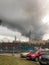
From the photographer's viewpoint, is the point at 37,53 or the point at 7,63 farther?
the point at 37,53

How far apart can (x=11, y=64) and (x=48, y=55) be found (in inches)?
170

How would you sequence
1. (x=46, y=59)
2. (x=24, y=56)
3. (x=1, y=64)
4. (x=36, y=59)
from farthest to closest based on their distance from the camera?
(x=24, y=56)
(x=36, y=59)
(x=46, y=59)
(x=1, y=64)

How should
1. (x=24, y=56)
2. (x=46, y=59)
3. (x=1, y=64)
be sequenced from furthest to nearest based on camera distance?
(x=24, y=56), (x=46, y=59), (x=1, y=64)

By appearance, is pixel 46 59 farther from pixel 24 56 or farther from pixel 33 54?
pixel 24 56

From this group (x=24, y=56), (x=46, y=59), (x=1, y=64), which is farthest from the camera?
(x=24, y=56)

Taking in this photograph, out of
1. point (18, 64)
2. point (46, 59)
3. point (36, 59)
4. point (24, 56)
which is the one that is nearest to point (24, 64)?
point (18, 64)

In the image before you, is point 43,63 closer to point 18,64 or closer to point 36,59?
point 18,64

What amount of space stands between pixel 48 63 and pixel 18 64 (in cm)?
292

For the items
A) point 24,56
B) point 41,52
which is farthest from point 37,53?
point 24,56

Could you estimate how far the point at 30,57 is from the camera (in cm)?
2877

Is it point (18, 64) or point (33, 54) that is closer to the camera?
point (18, 64)

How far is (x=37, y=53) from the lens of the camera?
28.3 metres

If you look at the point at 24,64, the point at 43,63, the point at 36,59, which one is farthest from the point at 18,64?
the point at 36,59

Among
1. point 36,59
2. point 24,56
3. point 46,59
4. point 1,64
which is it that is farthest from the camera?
point 24,56
